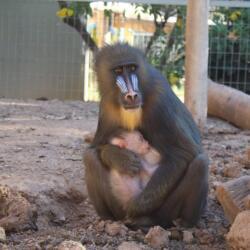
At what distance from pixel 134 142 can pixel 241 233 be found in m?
1.10

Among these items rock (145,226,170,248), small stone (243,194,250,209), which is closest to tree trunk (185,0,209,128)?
rock (145,226,170,248)

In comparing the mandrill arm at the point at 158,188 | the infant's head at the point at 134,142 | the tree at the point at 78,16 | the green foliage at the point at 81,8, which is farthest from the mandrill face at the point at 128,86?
the green foliage at the point at 81,8

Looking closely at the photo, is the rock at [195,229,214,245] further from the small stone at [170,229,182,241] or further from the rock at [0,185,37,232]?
the rock at [0,185,37,232]

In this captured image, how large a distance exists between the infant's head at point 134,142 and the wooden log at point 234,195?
576 millimetres

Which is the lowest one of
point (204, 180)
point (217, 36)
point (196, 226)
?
point (196, 226)

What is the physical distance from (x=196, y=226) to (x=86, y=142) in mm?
2552

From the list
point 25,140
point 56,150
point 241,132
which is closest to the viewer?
point 56,150

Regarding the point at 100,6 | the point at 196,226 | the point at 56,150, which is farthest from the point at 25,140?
the point at 100,6

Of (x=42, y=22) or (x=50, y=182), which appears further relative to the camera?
(x=42, y=22)

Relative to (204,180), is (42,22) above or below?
above

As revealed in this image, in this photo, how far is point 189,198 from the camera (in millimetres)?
3957

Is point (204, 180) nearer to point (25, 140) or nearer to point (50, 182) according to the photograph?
point (50, 182)

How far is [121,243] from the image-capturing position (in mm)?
3637

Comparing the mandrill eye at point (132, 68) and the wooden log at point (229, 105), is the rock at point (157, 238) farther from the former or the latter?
the wooden log at point (229, 105)
